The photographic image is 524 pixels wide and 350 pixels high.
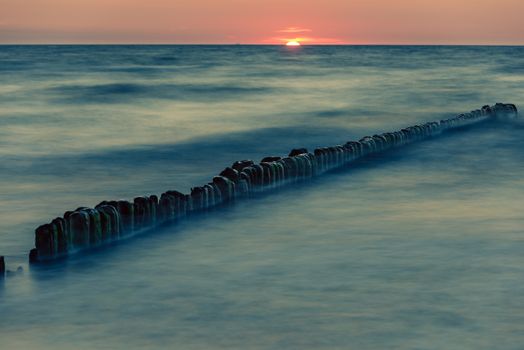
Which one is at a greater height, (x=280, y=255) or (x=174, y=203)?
(x=174, y=203)

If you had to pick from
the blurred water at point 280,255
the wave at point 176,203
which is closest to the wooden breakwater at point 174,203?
the wave at point 176,203

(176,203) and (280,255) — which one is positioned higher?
(176,203)

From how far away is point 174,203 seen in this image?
12406 mm

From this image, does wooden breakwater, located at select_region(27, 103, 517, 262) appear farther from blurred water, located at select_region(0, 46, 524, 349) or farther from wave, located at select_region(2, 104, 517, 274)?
blurred water, located at select_region(0, 46, 524, 349)

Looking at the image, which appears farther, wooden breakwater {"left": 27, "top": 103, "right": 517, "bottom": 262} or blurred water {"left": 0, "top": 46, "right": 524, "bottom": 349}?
wooden breakwater {"left": 27, "top": 103, "right": 517, "bottom": 262}

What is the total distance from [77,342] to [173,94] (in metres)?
41.1

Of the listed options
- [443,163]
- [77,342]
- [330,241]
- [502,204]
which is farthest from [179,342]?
[443,163]

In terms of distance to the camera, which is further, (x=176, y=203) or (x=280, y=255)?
(x=176, y=203)

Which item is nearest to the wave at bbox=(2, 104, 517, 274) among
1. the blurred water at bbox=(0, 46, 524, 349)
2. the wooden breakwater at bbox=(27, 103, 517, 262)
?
the wooden breakwater at bbox=(27, 103, 517, 262)

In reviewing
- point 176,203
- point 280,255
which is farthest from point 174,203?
point 280,255

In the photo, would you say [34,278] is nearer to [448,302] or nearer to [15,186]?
[448,302]

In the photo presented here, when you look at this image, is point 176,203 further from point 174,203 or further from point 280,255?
point 280,255

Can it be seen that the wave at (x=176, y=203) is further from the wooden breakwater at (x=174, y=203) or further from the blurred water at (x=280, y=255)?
the blurred water at (x=280, y=255)

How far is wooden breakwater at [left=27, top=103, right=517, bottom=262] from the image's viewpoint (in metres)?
10.3
